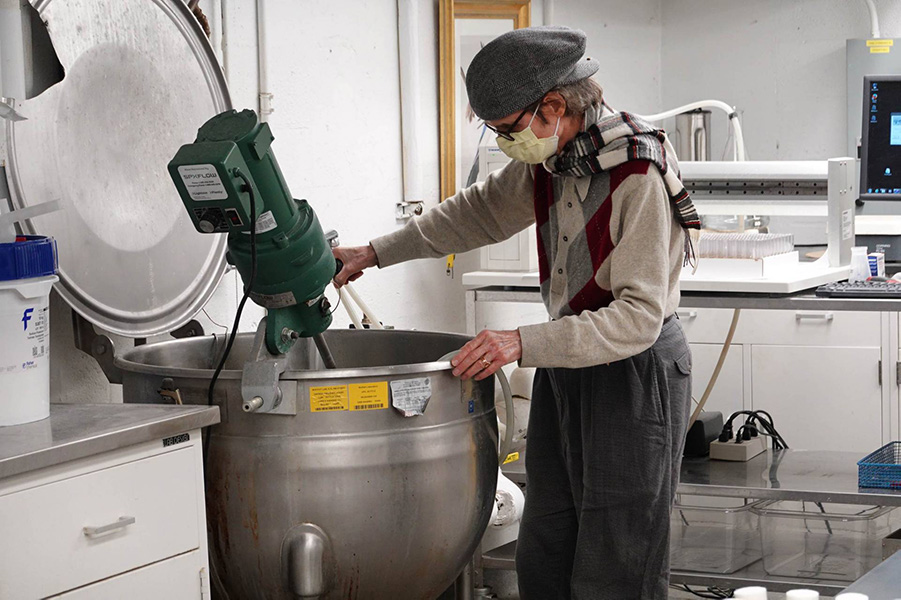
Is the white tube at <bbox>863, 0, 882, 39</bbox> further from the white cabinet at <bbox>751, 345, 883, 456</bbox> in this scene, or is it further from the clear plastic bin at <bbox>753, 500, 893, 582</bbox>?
the clear plastic bin at <bbox>753, 500, 893, 582</bbox>

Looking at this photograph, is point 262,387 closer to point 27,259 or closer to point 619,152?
point 27,259

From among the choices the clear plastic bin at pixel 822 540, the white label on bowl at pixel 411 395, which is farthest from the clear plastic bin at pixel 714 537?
the white label on bowl at pixel 411 395

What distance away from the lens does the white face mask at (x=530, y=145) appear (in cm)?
195

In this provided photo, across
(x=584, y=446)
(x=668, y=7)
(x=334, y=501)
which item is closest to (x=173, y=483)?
(x=334, y=501)

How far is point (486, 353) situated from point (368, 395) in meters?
0.22

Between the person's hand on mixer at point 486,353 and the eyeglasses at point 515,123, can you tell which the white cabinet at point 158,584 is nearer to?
the person's hand on mixer at point 486,353

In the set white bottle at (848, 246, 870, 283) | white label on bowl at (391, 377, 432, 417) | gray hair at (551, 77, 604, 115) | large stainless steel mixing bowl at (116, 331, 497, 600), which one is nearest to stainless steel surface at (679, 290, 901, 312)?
white bottle at (848, 246, 870, 283)

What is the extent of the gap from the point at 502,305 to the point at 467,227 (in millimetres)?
2171

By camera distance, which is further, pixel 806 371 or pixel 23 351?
pixel 806 371

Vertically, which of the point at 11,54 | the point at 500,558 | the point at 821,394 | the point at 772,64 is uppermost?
the point at 772,64

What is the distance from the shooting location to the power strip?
10.5ft

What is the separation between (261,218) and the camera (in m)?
1.74

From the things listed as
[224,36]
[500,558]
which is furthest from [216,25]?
[500,558]

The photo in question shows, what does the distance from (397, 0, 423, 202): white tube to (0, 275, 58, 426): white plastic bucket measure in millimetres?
2149
